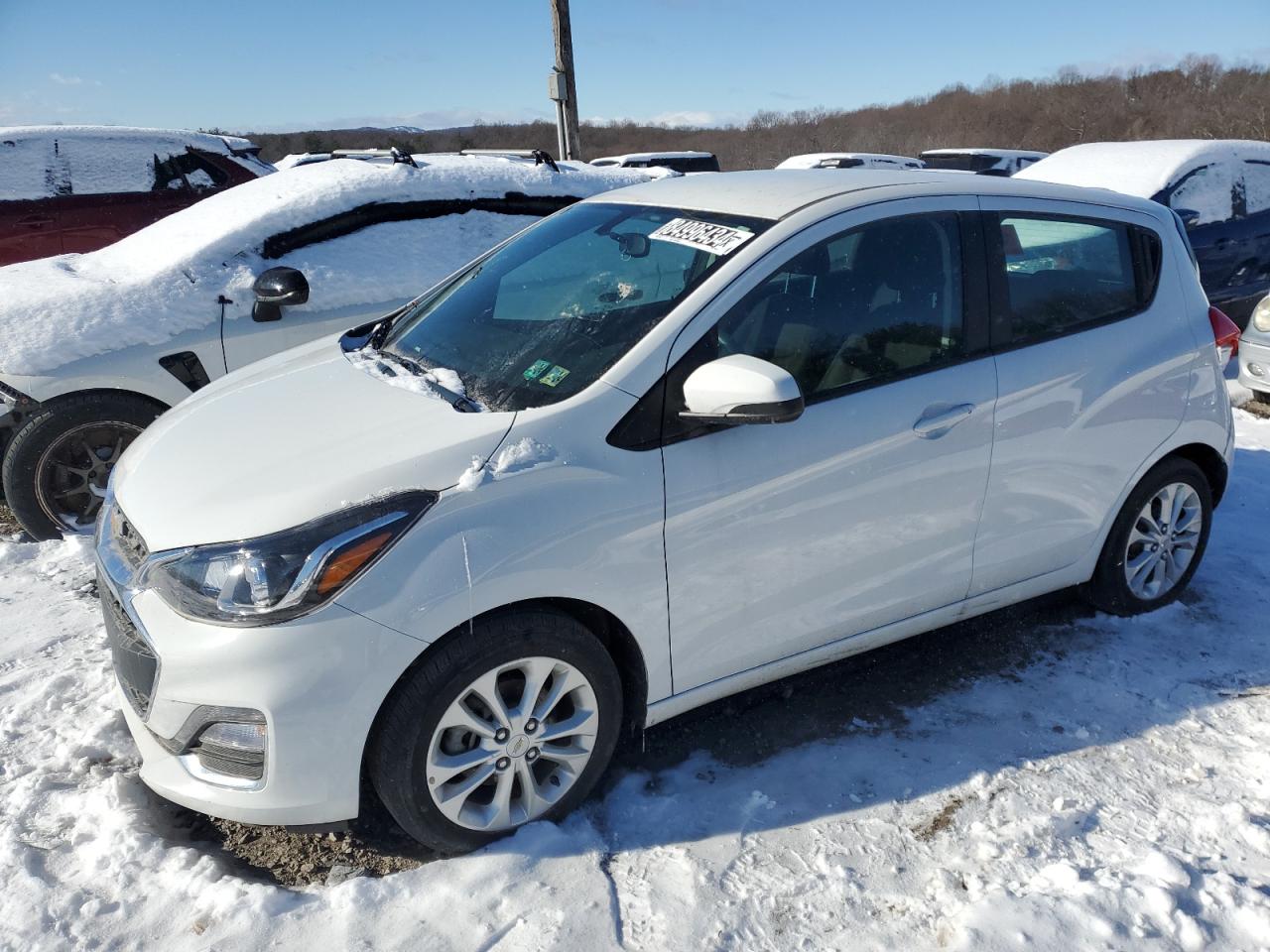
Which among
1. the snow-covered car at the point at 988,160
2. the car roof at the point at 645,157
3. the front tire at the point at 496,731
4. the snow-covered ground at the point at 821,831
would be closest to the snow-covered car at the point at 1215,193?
the snow-covered ground at the point at 821,831

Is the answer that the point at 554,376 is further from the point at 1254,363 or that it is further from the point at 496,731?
the point at 1254,363

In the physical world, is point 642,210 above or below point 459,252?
above

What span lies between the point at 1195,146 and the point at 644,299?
7.62m

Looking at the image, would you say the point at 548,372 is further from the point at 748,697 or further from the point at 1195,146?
the point at 1195,146

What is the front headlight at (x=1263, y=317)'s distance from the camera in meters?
6.89

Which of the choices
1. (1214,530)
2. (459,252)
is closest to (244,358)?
(459,252)

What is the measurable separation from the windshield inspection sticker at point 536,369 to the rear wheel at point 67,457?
104 inches

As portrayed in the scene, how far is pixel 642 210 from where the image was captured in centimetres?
337

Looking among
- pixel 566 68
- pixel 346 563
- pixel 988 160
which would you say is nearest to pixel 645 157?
pixel 566 68

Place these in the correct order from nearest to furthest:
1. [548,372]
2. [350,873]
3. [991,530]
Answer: [350,873], [548,372], [991,530]

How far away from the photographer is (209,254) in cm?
495

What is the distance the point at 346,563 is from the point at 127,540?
2.63 feet

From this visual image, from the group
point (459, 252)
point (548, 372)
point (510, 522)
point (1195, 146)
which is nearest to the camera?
point (510, 522)

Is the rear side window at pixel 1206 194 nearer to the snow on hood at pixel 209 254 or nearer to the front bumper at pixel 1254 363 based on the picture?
the front bumper at pixel 1254 363
